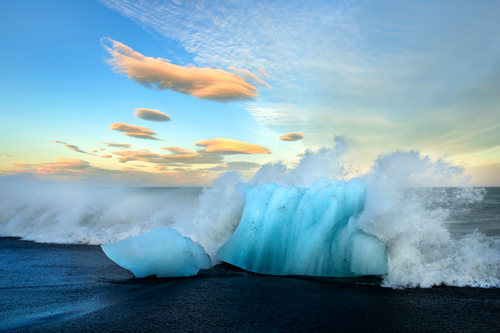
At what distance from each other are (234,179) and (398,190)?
3.93m

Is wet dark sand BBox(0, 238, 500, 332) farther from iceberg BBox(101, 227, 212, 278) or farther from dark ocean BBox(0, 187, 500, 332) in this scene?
iceberg BBox(101, 227, 212, 278)

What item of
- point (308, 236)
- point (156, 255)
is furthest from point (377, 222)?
point (156, 255)

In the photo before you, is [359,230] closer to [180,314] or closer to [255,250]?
[255,250]

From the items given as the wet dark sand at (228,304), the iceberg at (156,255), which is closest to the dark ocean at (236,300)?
the wet dark sand at (228,304)

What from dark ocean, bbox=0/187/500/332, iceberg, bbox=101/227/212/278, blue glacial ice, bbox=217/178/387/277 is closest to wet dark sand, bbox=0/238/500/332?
dark ocean, bbox=0/187/500/332

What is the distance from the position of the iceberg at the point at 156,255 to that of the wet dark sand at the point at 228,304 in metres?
0.25

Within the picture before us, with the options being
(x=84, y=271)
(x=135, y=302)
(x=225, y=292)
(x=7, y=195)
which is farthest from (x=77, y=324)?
(x=7, y=195)

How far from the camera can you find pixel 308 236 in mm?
5277

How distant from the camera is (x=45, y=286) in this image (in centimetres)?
421

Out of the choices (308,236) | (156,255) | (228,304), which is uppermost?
(308,236)

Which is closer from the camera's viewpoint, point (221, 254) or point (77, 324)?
point (77, 324)

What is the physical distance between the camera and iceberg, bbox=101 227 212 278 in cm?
461

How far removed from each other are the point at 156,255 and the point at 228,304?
1.92 meters

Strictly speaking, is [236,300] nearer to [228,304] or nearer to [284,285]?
[228,304]
